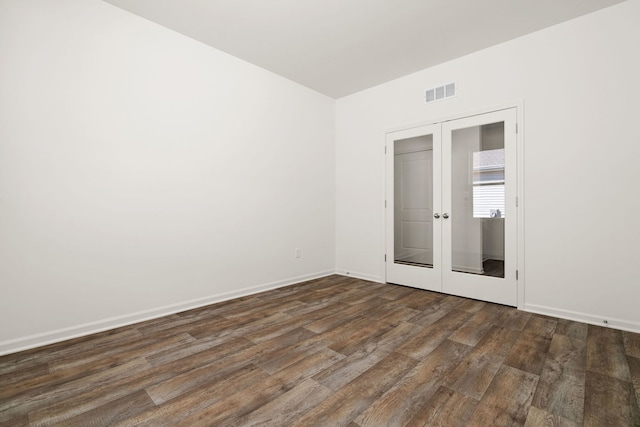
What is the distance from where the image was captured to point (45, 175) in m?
2.41

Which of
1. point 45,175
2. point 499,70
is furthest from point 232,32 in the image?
point 499,70

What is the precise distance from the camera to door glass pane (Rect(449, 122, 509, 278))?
338 centimetres

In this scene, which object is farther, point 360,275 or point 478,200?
point 360,275

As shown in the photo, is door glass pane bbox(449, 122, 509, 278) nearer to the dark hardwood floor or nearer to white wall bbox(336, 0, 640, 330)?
white wall bbox(336, 0, 640, 330)

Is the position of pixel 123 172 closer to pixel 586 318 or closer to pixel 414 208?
pixel 414 208

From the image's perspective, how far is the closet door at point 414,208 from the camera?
3871 mm

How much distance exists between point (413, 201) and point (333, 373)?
282cm

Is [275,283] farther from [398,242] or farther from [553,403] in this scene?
[553,403]

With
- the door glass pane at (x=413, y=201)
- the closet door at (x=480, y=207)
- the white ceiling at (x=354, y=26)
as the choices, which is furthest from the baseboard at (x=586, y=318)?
the white ceiling at (x=354, y=26)

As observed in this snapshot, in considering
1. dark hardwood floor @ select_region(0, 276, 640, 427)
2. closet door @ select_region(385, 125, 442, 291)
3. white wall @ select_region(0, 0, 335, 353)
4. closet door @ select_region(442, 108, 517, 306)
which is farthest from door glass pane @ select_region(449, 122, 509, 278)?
white wall @ select_region(0, 0, 335, 353)

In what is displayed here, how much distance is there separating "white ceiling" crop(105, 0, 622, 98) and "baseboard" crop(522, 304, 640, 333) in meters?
2.94

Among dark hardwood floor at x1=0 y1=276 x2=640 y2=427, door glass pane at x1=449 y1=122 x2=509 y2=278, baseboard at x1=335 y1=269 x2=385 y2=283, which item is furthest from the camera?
baseboard at x1=335 y1=269 x2=385 y2=283

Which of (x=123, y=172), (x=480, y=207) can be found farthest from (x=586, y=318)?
A: (x=123, y=172)

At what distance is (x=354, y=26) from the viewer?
3049mm
